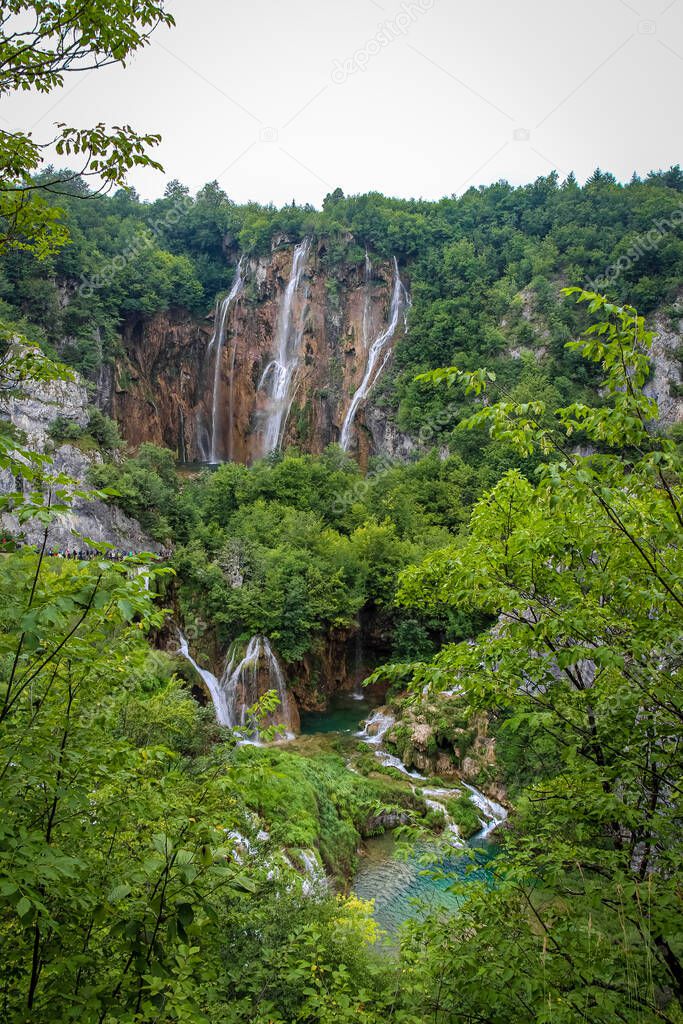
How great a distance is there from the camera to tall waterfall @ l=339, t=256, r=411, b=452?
40969mm

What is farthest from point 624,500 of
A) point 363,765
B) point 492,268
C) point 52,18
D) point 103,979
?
point 492,268

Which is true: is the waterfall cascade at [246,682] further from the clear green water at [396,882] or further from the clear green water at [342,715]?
the clear green water at [396,882]

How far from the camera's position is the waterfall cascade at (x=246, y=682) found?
1867 cm

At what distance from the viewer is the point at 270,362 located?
43.8 m

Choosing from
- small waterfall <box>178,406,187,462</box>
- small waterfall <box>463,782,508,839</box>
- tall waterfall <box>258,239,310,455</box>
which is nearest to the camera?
small waterfall <box>463,782,508,839</box>

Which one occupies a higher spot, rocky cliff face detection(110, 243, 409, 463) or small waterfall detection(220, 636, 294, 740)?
rocky cliff face detection(110, 243, 409, 463)

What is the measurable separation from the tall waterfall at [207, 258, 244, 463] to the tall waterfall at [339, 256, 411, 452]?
1016 cm

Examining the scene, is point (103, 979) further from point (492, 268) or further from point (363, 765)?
point (492, 268)

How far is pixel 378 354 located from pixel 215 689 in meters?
31.5

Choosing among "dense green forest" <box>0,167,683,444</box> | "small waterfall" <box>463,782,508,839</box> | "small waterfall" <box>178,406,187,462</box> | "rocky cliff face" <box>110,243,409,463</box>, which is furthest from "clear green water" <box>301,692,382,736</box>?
"small waterfall" <box>178,406,187,462</box>

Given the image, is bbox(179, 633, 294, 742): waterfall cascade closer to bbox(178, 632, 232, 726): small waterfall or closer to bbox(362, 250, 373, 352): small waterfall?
bbox(178, 632, 232, 726): small waterfall

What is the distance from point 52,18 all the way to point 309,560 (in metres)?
19.4

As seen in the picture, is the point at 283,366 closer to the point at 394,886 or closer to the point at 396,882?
the point at 396,882

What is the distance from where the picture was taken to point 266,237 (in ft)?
153
